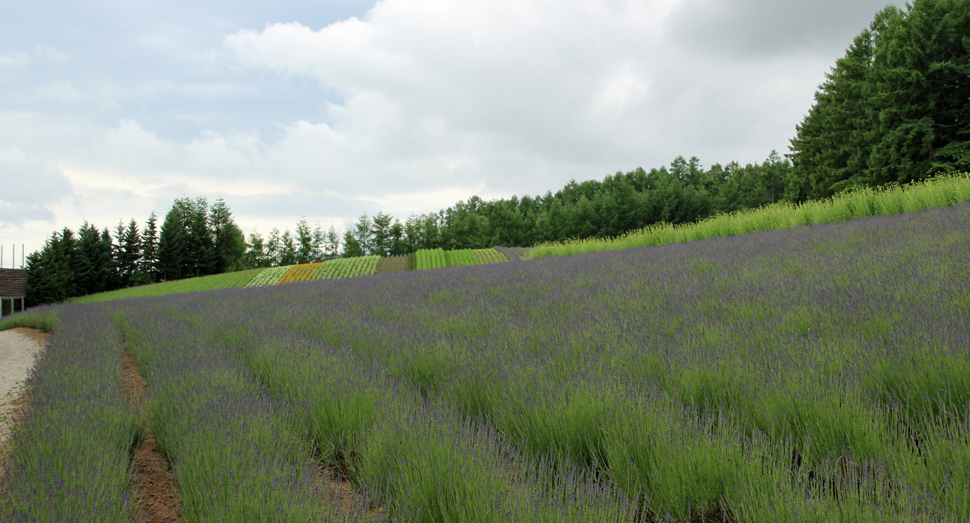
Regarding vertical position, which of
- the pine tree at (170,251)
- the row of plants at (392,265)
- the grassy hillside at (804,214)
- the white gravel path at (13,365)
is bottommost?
the white gravel path at (13,365)

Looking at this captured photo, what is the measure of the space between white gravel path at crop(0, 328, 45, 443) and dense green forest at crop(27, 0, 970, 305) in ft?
102

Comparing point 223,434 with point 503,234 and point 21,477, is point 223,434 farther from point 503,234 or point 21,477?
point 503,234

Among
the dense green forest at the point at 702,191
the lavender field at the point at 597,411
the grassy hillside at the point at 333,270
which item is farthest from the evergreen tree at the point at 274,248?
the lavender field at the point at 597,411

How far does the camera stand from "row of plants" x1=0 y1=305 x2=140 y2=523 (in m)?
1.38

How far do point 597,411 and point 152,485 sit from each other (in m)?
2.19

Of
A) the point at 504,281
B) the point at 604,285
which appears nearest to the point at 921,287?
the point at 604,285

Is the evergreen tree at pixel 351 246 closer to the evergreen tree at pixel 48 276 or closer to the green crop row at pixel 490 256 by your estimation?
the evergreen tree at pixel 48 276

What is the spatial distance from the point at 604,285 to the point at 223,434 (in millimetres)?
4042

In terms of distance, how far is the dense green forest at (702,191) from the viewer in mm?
22328

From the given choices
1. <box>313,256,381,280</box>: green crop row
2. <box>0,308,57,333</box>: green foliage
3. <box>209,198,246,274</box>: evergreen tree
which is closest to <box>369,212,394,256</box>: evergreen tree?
<box>209,198,246,274</box>: evergreen tree

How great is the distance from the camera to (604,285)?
16.1 ft

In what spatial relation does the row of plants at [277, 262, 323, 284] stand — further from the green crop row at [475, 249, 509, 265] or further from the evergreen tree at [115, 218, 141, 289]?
the evergreen tree at [115, 218, 141, 289]

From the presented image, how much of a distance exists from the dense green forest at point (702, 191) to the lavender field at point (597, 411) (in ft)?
87.5

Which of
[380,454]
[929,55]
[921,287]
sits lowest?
[380,454]
